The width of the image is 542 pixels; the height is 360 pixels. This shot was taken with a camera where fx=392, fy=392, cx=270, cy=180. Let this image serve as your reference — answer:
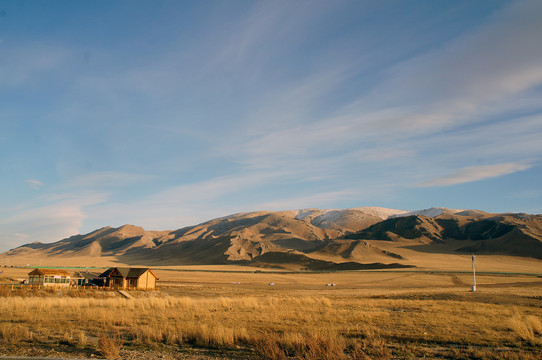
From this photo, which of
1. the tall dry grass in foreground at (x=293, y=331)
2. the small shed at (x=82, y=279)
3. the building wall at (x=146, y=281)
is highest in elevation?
the tall dry grass in foreground at (x=293, y=331)

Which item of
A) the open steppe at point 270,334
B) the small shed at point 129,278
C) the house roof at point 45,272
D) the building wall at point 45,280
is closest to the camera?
the open steppe at point 270,334

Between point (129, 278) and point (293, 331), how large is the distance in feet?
155

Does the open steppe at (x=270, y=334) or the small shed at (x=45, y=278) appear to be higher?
the open steppe at (x=270, y=334)

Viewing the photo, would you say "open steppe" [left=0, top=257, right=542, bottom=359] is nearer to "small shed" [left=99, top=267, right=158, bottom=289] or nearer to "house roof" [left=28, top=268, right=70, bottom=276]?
"small shed" [left=99, top=267, right=158, bottom=289]

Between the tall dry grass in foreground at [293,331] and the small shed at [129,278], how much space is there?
31312 millimetres

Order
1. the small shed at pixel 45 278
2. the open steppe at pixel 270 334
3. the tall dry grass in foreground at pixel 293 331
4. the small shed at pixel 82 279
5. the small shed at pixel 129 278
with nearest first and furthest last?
the open steppe at pixel 270 334, the tall dry grass in foreground at pixel 293 331, the small shed at pixel 45 278, the small shed at pixel 129 278, the small shed at pixel 82 279

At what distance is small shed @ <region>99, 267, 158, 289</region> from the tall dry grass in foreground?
103 feet

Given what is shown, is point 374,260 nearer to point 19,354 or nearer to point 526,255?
point 526,255

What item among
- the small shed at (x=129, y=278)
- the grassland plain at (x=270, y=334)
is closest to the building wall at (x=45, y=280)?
the small shed at (x=129, y=278)

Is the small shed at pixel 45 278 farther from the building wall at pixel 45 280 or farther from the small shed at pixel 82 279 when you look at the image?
the small shed at pixel 82 279

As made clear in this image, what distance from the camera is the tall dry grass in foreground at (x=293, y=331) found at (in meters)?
13.8

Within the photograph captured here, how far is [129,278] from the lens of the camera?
58.7 meters

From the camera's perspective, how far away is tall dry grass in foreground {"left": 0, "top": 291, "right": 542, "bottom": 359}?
13.8 m

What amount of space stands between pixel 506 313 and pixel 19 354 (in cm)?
2679
